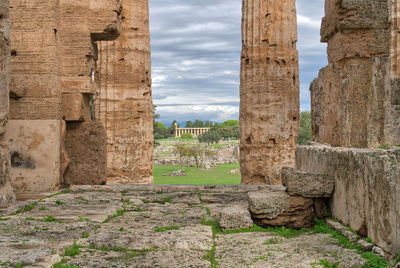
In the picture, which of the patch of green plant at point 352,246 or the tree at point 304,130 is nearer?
the patch of green plant at point 352,246

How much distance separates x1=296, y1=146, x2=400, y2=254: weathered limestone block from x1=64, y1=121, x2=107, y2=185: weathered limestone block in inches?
177

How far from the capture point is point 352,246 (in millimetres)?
4066

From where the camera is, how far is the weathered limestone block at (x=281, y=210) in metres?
5.04

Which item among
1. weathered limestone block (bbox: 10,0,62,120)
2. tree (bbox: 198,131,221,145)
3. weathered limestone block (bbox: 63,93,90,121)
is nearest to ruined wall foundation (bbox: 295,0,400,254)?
weathered limestone block (bbox: 63,93,90,121)

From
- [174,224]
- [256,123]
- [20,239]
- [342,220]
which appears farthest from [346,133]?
[256,123]

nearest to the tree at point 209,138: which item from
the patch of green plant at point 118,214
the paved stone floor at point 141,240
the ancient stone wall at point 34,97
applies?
the ancient stone wall at point 34,97

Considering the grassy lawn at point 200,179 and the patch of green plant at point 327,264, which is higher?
the patch of green plant at point 327,264

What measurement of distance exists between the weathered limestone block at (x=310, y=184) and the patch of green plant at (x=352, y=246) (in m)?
0.36

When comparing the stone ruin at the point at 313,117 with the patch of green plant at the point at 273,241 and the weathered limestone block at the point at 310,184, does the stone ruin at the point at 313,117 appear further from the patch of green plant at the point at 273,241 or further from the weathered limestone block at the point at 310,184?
the patch of green plant at the point at 273,241

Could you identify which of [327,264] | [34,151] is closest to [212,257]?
[327,264]

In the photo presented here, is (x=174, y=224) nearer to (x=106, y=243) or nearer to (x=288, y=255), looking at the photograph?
(x=106, y=243)

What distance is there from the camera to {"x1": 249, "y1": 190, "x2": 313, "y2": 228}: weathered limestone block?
5.04 m

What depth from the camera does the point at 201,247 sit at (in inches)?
163

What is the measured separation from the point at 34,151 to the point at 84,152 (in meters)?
1.05
